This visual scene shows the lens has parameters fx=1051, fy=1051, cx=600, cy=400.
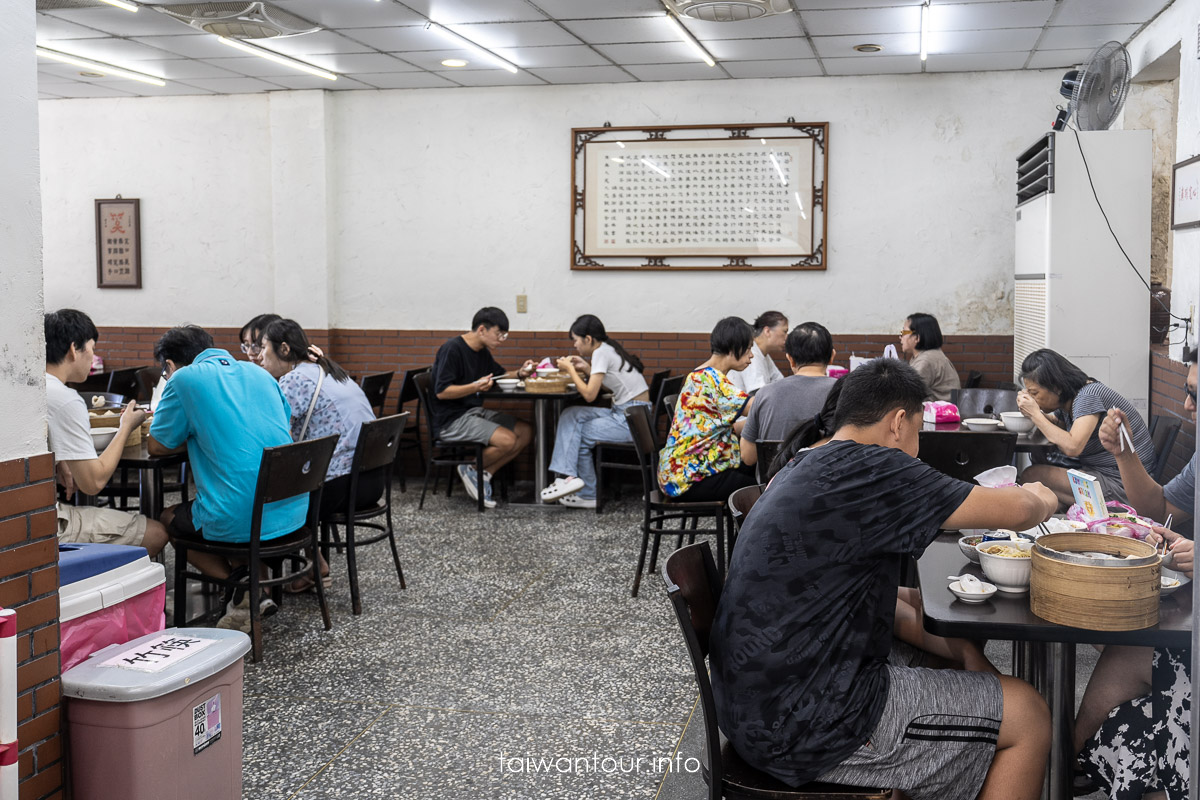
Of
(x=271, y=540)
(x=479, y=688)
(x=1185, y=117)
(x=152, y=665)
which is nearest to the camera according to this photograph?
(x=152, y=665)

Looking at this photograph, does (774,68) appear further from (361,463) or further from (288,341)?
(361,463)

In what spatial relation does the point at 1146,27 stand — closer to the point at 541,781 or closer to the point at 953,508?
the point at 953,508

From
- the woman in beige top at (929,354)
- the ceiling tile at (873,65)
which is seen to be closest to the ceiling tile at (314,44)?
the ceiling tile at (873,65)

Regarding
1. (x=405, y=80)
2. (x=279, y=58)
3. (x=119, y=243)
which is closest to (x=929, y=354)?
(x=405, y=80)

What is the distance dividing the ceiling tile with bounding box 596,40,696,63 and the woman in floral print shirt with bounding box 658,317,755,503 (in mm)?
2423

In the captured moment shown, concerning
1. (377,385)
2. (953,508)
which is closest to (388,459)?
(377,385)

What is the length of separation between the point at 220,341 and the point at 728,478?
16.1 ft

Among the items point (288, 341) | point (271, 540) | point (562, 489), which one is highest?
point (288, 341)

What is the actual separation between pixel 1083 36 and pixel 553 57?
3.03 metres

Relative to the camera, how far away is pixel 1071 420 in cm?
418

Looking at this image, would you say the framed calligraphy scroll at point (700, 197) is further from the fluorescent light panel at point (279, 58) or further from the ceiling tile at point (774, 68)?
the fluorescent light panel at point (279, 58)

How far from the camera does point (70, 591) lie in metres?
2.58

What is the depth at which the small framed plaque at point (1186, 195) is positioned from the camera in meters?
4.59

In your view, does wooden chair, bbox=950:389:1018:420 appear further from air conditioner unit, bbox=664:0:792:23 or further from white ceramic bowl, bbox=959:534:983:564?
white ceramic bowl, bbox=959:534:983:564
